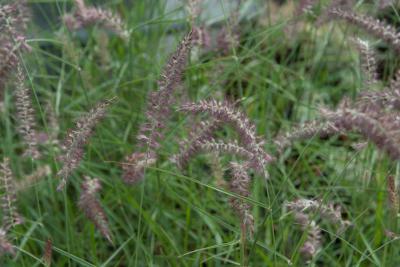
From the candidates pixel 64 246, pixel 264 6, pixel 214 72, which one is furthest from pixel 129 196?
pixel 264 6

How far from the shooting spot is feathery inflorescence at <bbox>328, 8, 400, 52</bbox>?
71.1 inches

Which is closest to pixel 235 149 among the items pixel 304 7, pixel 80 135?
pixel 80 135

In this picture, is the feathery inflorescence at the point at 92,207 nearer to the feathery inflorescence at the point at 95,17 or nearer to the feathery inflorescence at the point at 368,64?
the feathery inflorescence at the point at 95,17

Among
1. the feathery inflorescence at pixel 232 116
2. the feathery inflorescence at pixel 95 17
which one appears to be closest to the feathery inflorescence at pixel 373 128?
the feathery inflorescence at pixel 232 116

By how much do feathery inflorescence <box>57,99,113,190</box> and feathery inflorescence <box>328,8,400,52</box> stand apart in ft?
2.44

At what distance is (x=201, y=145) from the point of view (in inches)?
63.8

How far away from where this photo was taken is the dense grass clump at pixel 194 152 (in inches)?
62.5

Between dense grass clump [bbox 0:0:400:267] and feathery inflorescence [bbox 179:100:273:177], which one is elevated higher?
feathery inflorescence [bbox 179:100:273:177]

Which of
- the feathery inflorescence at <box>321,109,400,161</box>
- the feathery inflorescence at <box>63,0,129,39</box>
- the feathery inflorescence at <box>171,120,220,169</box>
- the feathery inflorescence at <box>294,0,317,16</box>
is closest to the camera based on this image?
the feathery inflorescence at <box>321,109,400,161</box>

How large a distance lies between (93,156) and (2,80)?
3.48ft

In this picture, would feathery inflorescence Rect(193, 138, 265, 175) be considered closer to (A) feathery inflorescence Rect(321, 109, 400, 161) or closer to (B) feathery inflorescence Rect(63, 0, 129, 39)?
(A) feathery inflorescence Rect(321, 109, 400, 161)

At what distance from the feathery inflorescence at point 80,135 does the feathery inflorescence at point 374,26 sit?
75 cm

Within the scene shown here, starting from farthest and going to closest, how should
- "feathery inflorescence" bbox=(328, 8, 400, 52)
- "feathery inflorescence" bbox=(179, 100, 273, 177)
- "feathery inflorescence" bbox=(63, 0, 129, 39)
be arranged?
1. "feathery inflorescence" bbox=(63, 0, 129, 39)
2. "feathery inflorescence" bbox=(328, 8, 400, 52)
3. "feathery inflorescence" bbox=(179, 100, 273, 177)

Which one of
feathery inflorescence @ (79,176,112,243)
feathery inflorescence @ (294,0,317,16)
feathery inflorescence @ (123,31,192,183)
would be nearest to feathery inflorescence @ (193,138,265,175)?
feathery inflorescence @ (123,31,192,183)
